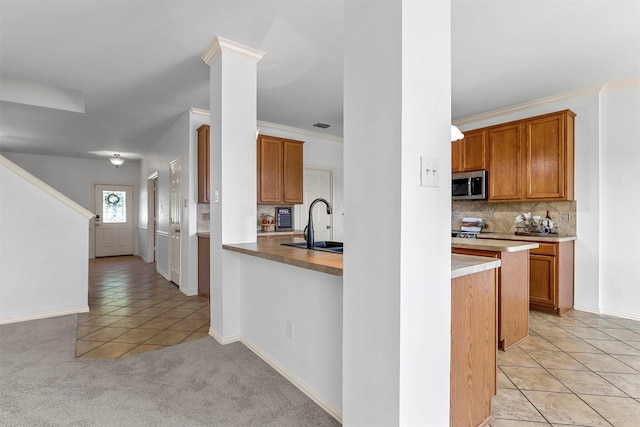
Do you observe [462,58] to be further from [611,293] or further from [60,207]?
[60,207]

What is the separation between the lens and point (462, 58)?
3.00 metres

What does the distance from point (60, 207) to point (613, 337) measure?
225 inches

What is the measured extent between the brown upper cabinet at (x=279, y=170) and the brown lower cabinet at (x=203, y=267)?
97 cm

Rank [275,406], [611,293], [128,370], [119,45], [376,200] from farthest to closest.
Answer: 1. [611,293]
2. [119,45]
3. [128,370]
4. [275,406]
5. [376,200]

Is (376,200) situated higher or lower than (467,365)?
higher

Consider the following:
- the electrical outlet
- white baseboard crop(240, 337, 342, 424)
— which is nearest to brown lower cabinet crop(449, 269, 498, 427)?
white baseboard crop(240, 337, 342, 424)

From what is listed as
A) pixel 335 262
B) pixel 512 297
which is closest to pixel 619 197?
pixel 512 297

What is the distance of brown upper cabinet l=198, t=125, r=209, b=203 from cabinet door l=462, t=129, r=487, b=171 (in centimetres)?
355

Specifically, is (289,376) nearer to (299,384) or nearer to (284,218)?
(299,384)

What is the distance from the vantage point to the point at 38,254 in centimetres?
347

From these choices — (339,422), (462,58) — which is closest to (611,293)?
(462,58)

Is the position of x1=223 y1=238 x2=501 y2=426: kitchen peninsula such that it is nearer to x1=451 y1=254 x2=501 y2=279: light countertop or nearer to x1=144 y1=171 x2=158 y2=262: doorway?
x1=451 y1=254 x2=501 y2=279: light countertop

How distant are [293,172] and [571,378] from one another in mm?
3953

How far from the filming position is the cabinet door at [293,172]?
16.2ft
